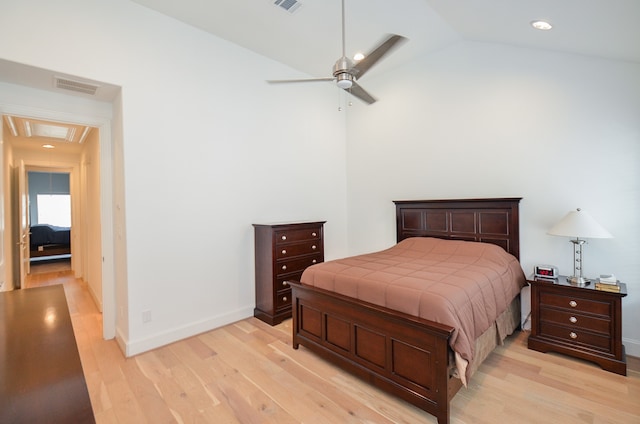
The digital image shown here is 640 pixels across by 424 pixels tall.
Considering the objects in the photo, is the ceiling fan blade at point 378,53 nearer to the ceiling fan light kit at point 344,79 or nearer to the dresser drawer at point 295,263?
the ceiling fan light kit at point 344,79

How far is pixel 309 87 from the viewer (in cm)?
466

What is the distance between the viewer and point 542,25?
8.66ft

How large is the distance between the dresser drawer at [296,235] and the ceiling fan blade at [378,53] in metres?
1.98

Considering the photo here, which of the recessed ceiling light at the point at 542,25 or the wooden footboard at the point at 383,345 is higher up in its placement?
the recessed ceiling light at the point at 542,25

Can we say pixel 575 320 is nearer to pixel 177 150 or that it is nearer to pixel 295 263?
pixel 295 263

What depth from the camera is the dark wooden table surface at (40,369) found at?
2.49 ft

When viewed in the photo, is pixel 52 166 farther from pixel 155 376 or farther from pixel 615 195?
pixel 615 195

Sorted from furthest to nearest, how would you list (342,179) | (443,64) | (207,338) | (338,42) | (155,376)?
1. (342,179)
2. (443,64)
3. (338,42)
4. (207,338)
5. (155,376)

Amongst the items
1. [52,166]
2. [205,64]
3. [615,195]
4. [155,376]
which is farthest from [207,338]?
[52,166]

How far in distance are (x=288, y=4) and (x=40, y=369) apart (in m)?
3.28

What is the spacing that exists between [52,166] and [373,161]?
19.5 feet

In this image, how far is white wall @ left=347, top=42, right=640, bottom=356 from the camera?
2.85 meters

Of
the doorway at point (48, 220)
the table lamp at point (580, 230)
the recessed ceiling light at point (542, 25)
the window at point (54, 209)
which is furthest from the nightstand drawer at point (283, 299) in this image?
the window at point (54, 209)

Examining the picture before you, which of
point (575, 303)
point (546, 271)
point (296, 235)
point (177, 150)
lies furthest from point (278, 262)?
point (575, 303)
